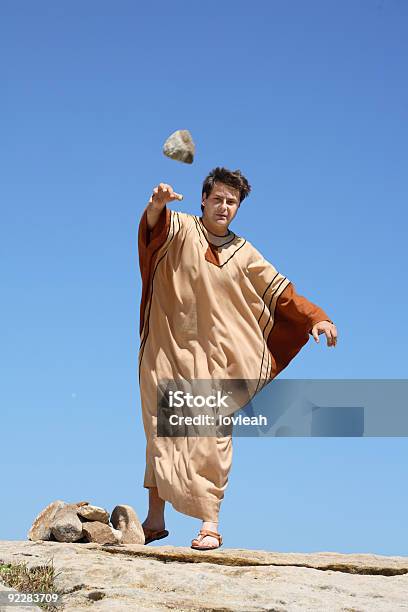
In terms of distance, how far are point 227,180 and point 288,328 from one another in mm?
1669

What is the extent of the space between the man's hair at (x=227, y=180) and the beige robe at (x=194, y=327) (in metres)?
0.36

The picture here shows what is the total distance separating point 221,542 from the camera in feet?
27.3

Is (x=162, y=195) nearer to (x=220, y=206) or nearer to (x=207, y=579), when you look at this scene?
(x=220, y=206)

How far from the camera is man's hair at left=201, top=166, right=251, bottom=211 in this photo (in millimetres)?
9086

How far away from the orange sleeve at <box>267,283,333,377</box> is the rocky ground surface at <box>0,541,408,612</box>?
2023 mm

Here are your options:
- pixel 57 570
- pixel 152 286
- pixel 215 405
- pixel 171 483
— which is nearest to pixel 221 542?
pixel 171 483

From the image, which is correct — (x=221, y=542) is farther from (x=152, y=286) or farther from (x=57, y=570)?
(x=152, y=286)

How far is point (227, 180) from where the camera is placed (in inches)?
358

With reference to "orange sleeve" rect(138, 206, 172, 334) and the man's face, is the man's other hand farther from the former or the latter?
"orange sleeve" rect(138, 206, 172, 334)

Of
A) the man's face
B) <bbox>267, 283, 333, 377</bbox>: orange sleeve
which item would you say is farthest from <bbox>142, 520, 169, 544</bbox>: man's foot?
the man's face

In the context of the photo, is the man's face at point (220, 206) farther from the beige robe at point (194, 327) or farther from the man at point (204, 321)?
the beige robe at point (194, 327)

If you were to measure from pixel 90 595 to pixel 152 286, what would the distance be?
342 cm

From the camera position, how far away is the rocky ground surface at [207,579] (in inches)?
251

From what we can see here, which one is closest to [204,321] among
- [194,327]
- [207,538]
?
[194,327]
